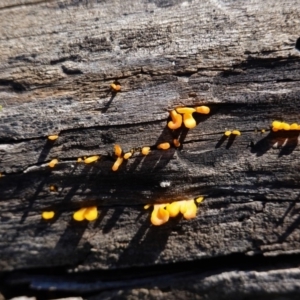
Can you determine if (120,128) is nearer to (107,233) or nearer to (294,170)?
(107,233)

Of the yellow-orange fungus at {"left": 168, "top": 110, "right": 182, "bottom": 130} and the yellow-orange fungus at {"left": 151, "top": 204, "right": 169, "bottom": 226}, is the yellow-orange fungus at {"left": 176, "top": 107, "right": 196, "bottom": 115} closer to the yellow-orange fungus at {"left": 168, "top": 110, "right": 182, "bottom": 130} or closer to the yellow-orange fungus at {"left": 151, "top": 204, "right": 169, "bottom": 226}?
the yellow-orange fungus at {"left": 168, "top": 110, "right": 182, "bottom": 130}

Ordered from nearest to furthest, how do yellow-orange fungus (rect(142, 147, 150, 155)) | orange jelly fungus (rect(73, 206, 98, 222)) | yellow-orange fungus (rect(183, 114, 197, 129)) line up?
yellow-orange fungus (rect(183, 114, 197, 129)), yellow-orange fungus (rect(142, 147, 150, 155)), orange jelly fungus (rect(73, 206, 98, 222))

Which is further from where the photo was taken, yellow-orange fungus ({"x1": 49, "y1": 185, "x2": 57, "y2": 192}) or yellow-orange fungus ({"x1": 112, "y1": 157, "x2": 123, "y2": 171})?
yellow-orange fungus ({"x1": 49, "y1": 185, "x2": 57, "y2": 192})

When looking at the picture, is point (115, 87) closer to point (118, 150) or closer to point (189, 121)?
point (118, 150)

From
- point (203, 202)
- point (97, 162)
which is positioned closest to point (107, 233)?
point (97, 162)

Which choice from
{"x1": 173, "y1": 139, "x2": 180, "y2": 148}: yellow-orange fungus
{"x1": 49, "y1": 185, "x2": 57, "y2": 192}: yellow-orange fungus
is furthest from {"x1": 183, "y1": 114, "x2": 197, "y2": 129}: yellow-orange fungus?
{"x1": 49, "y1": 185, "x2": 57, "y2": 192}: yellow-orange fungus

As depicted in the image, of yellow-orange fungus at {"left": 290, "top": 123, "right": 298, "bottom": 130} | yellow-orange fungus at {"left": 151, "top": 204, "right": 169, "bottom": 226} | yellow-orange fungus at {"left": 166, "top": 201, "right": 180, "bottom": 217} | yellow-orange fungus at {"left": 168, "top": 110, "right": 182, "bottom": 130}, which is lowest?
yellow-orange fungus at {"left": 151, "top": 204, "right": 169, "bottom": 226}

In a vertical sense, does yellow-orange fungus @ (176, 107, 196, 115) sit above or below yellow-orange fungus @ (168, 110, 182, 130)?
above
